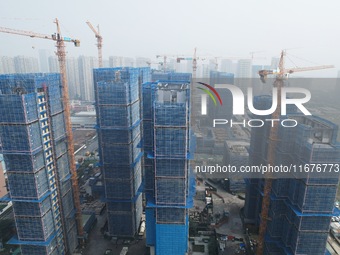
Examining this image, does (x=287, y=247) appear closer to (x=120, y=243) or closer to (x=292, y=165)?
(x=292, y=165)

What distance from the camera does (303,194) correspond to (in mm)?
21500

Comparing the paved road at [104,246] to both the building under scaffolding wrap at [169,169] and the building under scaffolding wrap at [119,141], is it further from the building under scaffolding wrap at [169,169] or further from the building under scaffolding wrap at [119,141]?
the building under scaffolding wrap at [169,169]

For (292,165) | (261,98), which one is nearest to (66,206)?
(292,165)

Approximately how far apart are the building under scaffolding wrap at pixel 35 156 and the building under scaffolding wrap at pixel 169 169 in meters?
8.50

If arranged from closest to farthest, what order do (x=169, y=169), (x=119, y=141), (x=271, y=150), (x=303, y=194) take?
1. (x=303, y=194)
2. (x=169, y=169)
3. (x=271, y=150)
4. (x=119, y=141)

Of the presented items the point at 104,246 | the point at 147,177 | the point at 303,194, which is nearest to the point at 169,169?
the point at 147,177

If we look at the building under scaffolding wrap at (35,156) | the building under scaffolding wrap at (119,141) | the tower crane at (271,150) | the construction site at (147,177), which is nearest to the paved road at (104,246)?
the construction site at (147,177)

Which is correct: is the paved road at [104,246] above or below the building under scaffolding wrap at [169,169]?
below

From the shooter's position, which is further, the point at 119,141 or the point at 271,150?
the point at 119,141

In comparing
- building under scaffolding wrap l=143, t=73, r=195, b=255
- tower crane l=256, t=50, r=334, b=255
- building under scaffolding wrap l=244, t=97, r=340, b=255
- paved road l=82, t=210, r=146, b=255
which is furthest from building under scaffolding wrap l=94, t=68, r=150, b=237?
building under scaffolding wrap l=244, t=97, r=340, b=255

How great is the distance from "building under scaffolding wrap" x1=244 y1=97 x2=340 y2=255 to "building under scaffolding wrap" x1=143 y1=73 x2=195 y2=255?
8944 millimetres

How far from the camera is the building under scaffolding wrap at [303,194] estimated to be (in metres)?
20.8

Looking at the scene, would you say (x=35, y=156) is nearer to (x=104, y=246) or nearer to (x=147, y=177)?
(x=147, y=177)

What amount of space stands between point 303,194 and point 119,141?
1786 cm
